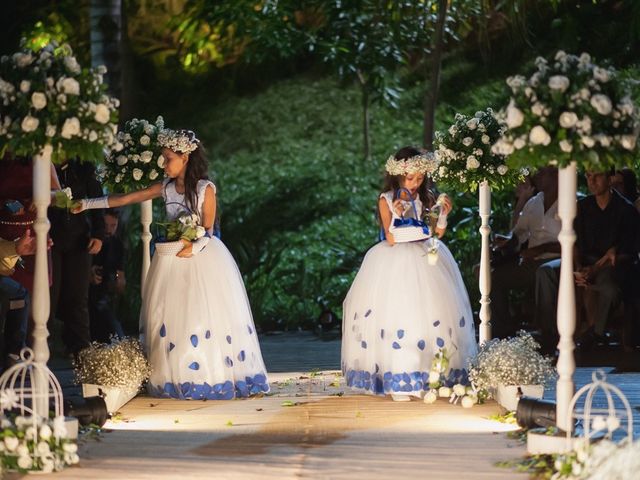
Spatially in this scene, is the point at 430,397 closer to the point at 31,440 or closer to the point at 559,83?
the point at 559,83

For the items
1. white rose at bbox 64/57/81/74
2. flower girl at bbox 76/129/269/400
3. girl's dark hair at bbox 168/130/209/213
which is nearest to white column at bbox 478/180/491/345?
flower girl at bbox 76/129/269/400

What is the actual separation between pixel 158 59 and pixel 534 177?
988 cm

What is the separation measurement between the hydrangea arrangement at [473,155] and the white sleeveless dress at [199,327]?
1.67m

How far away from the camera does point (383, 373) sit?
8.59m

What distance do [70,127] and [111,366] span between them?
212 centimetres

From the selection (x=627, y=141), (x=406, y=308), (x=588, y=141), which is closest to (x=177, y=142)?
(x=406, y=308)

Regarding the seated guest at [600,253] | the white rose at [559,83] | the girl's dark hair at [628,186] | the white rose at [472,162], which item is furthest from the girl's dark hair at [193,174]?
the girl's dark hair at [628,186]

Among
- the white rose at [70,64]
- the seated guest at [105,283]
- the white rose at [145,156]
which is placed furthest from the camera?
the seated guest at [105,283]

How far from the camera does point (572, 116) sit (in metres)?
6.51

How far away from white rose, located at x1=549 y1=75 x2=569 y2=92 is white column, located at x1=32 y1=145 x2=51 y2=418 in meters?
2.68

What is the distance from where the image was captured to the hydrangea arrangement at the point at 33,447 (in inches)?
244

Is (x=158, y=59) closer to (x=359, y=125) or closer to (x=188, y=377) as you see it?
(x=359, y=125)

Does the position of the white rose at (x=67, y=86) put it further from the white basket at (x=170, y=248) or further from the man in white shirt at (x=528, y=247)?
the man in white shirt at (x=528, y=247)

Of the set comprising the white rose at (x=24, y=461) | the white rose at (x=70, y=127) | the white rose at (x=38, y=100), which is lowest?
the white rose at (x=24, y=461)
